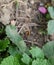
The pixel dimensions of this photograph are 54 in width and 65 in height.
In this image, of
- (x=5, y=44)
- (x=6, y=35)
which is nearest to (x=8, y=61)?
(x=5, y=44)

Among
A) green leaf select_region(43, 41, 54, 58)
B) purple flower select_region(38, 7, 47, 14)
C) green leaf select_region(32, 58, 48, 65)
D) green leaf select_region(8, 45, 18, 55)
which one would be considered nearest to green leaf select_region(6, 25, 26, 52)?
green leaf select_region(8, 45, 18, 55)

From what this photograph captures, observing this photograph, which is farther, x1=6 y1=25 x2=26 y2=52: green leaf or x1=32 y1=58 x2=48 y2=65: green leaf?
x1=6 y1=25 x2=26 y2=52: green leaf

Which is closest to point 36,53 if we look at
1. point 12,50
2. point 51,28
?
point 12,50

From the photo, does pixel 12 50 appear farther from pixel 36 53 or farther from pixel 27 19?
pixel 27 19

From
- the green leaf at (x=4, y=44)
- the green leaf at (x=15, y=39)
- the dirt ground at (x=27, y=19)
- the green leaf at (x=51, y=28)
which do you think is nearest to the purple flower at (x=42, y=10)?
the dirt ground at (x=27, y=19)

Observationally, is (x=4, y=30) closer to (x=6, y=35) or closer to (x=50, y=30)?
(x=6, y=35)

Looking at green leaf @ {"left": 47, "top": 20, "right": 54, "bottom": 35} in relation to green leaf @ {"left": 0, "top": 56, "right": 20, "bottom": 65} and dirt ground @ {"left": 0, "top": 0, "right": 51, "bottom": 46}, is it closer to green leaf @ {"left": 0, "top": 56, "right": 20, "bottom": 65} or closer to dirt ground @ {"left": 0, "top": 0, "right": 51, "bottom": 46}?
dirt ground @ {"left": 0, "top": 0, "right": 51, "bottom": 46}

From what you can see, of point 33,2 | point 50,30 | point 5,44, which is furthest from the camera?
point 33,2

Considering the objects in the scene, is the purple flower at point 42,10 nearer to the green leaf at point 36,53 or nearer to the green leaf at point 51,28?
the green leaf at point 51,28
